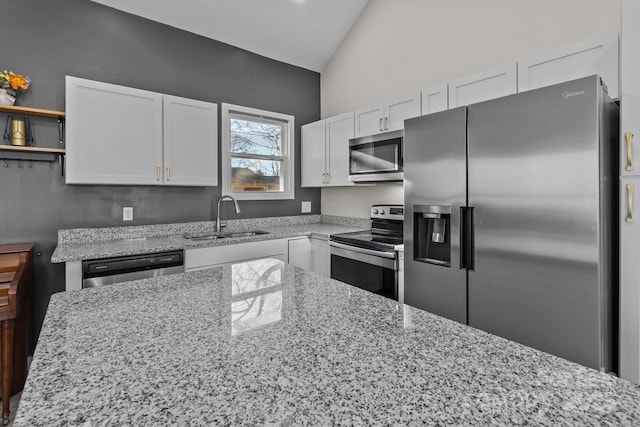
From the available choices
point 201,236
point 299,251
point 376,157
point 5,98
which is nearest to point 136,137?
point 5,98

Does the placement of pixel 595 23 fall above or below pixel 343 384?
above

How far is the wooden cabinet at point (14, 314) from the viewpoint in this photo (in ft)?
6.14

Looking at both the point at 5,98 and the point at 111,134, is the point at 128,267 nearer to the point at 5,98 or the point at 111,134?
the point at 111,134

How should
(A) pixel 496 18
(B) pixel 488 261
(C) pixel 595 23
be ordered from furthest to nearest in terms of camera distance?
1. (A) pixel 496 18
2. (C) pixel 595 23
3. (B) pixel 488 261

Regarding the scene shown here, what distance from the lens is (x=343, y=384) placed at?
2.04 ft

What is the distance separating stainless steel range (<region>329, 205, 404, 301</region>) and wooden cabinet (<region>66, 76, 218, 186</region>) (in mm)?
1394

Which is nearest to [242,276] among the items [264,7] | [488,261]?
[488,261]

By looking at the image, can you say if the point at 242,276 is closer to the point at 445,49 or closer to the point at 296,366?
the point at 296,366

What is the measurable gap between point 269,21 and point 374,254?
8.70ft

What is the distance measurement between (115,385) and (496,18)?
323cm

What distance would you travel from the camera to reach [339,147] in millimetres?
3387

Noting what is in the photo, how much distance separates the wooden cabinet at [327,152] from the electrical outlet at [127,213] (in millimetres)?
1867

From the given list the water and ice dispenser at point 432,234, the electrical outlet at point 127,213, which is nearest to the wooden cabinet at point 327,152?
the water and ice dispenser at point 432,234

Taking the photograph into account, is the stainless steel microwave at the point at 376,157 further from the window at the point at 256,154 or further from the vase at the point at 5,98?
the vase at the point at 5,98
